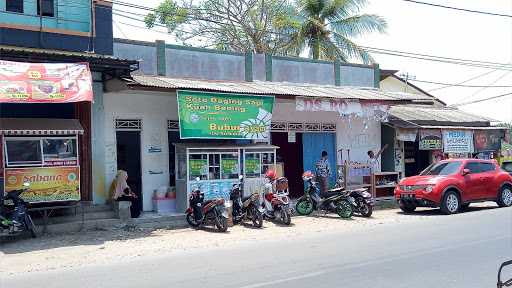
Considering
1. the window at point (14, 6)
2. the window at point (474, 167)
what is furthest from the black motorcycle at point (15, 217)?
the window at point (474, 167)

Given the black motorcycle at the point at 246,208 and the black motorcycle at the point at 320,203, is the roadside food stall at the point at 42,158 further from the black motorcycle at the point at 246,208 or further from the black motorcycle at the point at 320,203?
the black motorcycle at the point at 320,203

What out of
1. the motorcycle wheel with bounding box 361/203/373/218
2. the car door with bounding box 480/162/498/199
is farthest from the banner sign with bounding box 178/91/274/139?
the car door with bounding box 480/162/498/199

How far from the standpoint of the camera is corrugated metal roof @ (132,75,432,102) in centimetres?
1442

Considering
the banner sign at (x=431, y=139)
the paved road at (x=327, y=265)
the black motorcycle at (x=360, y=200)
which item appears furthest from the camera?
the banner sign at (x=431, y=139)

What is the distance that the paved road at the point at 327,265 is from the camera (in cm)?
748

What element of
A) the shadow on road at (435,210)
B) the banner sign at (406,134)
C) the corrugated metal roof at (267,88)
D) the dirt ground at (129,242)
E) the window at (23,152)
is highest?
the corrugated metal roof at (267,88)

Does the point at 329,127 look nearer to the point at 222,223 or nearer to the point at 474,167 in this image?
the point at 474,167

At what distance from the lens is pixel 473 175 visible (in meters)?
16.8

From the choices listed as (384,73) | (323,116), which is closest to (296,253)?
(323,116)

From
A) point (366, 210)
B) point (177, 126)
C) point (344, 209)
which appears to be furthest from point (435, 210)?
point (177, 126)

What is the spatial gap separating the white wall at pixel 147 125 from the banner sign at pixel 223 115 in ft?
5.04

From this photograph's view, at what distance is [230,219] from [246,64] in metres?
5.70

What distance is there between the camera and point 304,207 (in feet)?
53.2

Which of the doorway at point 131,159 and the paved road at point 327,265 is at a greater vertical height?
the doorway at point 131,159
